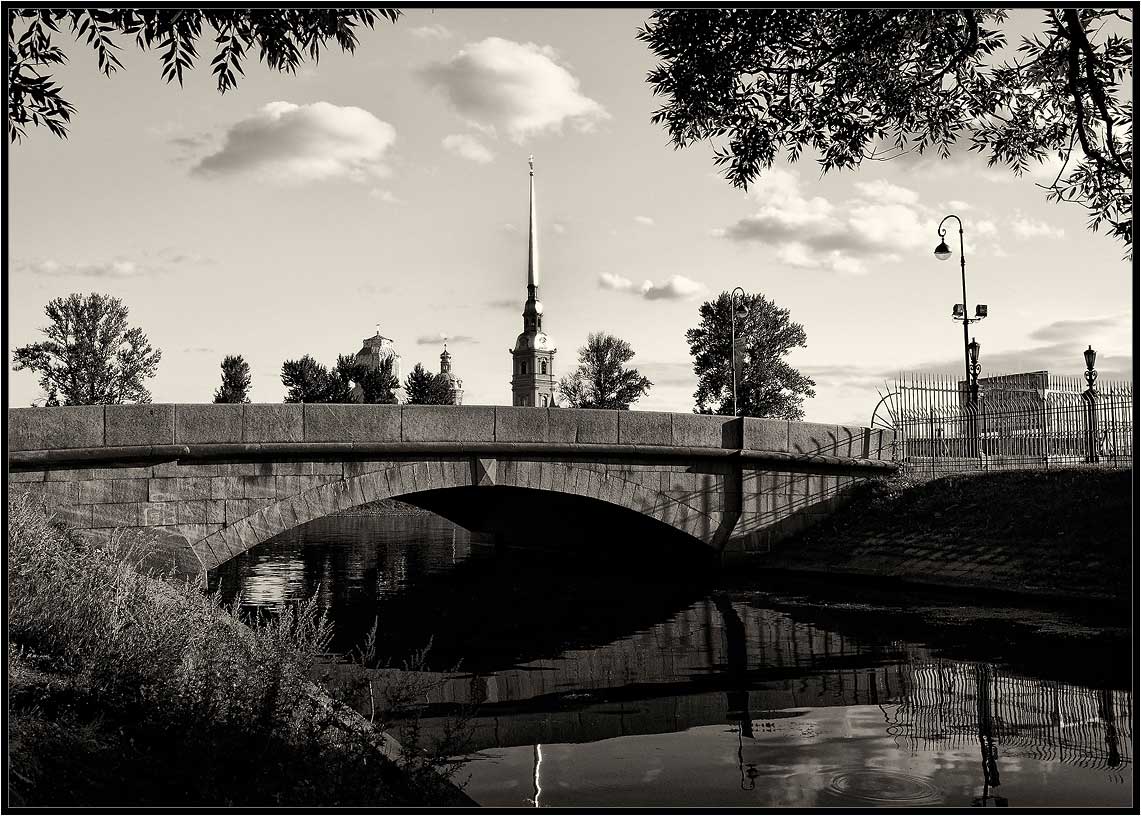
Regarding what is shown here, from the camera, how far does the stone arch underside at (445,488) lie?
41.9 feet

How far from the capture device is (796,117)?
7.80 metres

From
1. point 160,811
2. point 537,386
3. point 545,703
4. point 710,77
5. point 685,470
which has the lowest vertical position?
point 545,703

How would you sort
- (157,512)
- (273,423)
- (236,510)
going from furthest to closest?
(273,423), (236,510), (157,512)

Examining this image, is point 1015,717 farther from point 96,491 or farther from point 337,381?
point 337,381

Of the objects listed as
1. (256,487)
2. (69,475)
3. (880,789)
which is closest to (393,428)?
(256,487)

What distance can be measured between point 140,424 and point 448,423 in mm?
3984

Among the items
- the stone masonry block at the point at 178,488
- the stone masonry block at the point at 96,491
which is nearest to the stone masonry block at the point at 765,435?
the stone masonry block at the point at 178,488

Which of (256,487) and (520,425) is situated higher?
(520,425)

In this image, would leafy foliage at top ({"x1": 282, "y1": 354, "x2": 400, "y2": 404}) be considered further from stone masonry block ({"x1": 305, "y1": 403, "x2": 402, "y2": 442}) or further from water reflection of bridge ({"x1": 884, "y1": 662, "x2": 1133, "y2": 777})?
water reflection of bridge ({"x1": 884, "y1": 662, "x2": 1133, "y2": 777})

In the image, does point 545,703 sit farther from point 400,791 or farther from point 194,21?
point 194,21

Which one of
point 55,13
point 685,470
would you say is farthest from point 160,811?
point 685,470

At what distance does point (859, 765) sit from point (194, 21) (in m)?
5.69

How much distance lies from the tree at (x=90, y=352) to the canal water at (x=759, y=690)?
2444 cm

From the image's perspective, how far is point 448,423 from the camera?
14.2 metres
